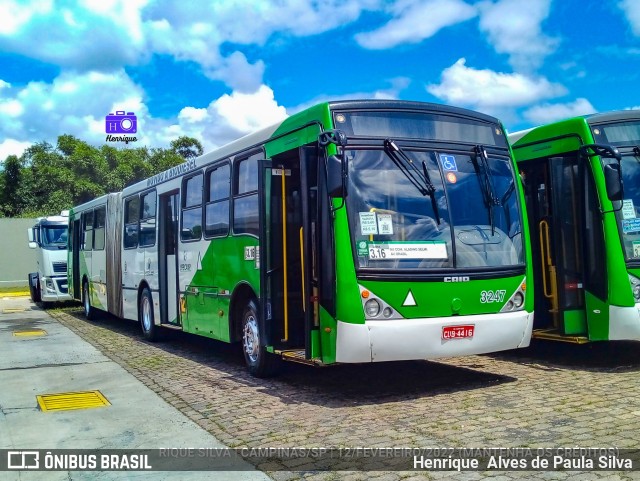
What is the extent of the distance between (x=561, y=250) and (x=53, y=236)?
1822cm

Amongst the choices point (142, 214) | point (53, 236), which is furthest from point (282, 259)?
point (53, 236)

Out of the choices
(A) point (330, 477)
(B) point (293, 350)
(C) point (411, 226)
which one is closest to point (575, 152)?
(C) point (411, 226)

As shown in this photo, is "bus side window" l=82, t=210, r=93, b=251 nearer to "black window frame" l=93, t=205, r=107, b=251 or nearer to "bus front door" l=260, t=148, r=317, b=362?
"black window frame" l=93, t=205, r=107, b=251

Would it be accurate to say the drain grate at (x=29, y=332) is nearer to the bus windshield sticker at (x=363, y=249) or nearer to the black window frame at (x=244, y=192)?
the black window frame at (x=244, y=192)

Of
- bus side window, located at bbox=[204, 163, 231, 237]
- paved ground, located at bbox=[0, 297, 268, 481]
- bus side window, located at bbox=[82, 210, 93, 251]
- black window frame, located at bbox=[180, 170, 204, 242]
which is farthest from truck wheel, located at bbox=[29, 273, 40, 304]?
bus side window, located at bbox=[204, 163, 231, 237]

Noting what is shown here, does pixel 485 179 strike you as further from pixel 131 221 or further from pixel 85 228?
pixel 85 228

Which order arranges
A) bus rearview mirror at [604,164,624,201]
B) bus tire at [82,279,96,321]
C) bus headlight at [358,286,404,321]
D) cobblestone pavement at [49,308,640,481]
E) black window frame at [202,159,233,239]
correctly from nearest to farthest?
cobblestone pavement at [49,308,640,481] → bus headlight at [358,286,404,321] → bus rearview mirror at [604,164,624,201] → black window frame at [202,159,233,239] → bus tire at [82,279,96,321]

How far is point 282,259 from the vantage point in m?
8.39

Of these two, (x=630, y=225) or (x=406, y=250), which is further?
(x=630, y=225)

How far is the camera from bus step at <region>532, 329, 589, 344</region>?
891 cm

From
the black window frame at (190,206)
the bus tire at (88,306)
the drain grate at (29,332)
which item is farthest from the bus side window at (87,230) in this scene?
the black window frame at (190,206)

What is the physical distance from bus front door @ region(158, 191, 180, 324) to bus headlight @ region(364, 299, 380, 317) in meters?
5.77

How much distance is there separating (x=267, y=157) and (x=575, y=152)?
150 inches

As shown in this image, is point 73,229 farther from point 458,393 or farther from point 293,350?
point 458,393
